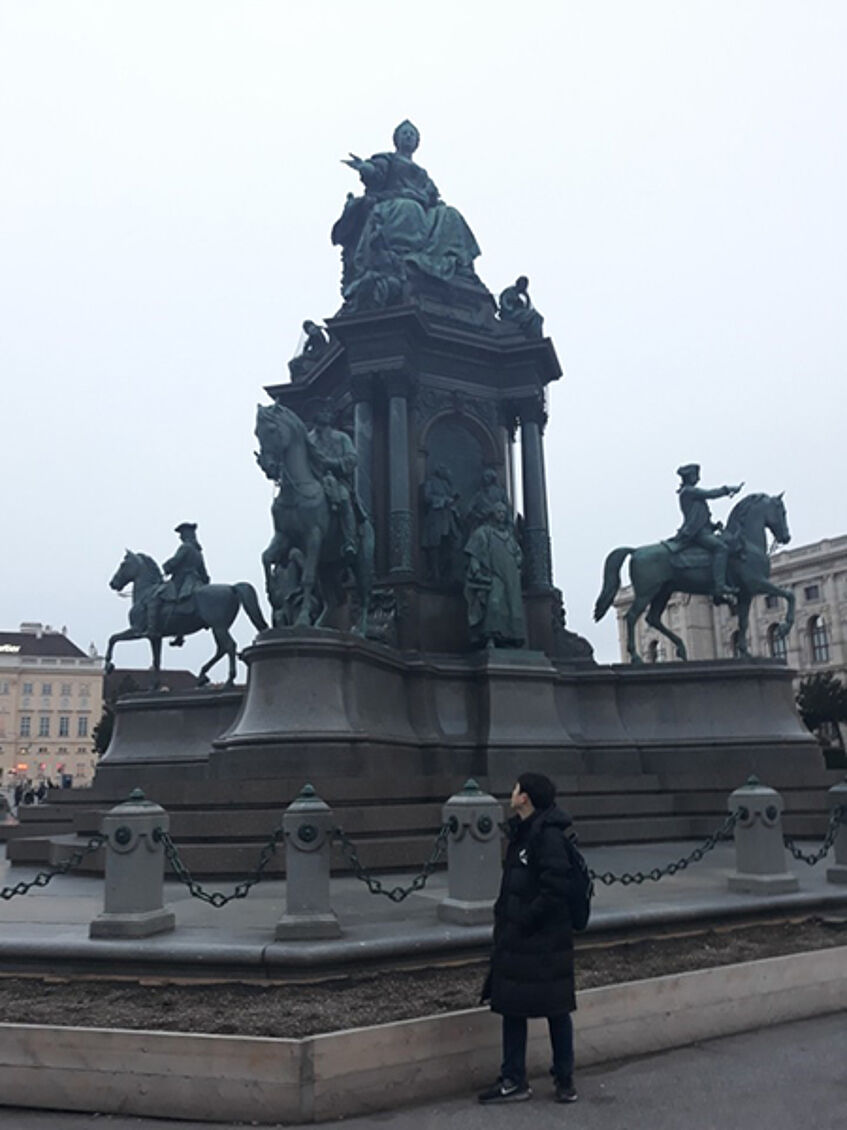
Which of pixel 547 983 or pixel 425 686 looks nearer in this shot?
pixel 547 983

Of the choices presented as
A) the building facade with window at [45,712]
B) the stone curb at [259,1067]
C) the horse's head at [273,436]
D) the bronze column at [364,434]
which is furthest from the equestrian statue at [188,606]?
the building facade with window at [45,712]

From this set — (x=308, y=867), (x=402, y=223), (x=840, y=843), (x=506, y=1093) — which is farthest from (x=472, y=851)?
(x=402, y=223)

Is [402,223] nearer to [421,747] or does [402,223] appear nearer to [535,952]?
[421,747]

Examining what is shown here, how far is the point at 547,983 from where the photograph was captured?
18.7 ft

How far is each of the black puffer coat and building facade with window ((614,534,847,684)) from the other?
83168 millimetres

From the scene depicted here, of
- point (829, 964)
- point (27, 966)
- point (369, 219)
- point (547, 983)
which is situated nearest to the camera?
point (547, 983)

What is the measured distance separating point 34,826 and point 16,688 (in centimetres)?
11303

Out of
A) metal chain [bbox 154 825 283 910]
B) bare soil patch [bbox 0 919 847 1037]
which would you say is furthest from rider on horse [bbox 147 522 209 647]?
bare soil patch [bbox 0 919 847 1037]

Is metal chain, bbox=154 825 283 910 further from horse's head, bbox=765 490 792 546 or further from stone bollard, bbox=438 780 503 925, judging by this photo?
A: horse's head, bbox=765 490 792 546

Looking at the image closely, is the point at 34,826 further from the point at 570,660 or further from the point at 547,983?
the point at 547,983

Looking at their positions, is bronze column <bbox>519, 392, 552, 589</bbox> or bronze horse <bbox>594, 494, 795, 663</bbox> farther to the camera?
bronze column <bbox>519, 392, 552, 589</bbox>

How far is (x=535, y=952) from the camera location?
227 inches

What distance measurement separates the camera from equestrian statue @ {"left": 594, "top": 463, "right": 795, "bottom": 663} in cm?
2044

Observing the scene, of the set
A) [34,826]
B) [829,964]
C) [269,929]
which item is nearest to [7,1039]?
[269,929]
